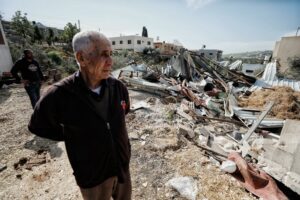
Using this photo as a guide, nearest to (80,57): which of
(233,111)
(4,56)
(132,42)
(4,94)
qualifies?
(233,111)

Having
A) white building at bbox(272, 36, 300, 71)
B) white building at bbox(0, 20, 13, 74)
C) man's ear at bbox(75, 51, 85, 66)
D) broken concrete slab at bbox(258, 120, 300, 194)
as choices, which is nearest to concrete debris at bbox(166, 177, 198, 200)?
broken concrete slab at bbox(258, 120, 300, 194)

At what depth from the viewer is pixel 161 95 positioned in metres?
7.67

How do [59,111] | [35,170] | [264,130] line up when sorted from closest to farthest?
[59,111] < [35,170] < [264,130]

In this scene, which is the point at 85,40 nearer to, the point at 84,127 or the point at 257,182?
the point at 84,127

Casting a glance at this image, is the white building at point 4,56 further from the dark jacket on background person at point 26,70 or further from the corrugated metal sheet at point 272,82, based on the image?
the corrugated metal sheet at point 272,82

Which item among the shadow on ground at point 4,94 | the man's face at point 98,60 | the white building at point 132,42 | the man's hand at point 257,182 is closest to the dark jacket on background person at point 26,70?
the shadow on ground at point 4,94

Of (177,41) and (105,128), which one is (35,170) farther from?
(177,41)

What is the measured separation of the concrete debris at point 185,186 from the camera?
8.37 feet

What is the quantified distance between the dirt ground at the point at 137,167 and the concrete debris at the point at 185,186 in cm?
6

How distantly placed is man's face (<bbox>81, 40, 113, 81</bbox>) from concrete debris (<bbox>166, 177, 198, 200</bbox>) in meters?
2.22

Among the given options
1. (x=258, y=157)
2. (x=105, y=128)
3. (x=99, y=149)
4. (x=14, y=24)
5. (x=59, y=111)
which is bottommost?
(x=258, y=157)

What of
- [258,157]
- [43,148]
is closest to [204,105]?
[258,157]

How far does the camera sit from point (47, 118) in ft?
4.51

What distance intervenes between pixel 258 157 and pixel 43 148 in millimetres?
4472
